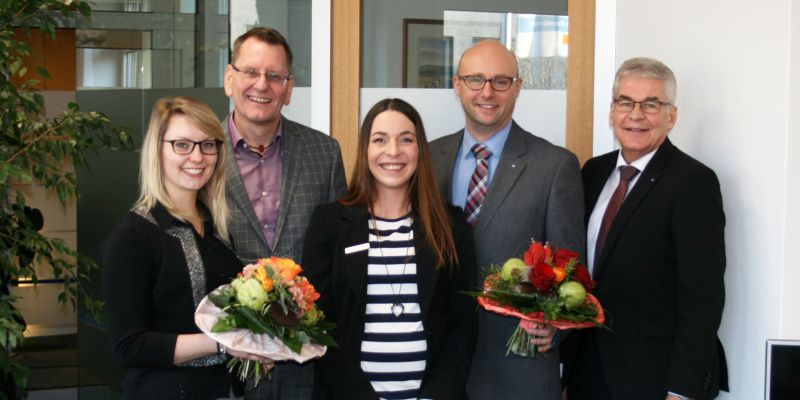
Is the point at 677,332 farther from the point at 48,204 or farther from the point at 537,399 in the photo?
the point at 48,204

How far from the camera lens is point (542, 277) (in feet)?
9.25

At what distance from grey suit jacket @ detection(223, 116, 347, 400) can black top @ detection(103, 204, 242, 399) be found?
0.46 m

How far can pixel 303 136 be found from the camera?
3.42 m

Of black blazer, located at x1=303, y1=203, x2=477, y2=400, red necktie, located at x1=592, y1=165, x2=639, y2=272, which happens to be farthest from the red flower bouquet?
red necktie, located at x1=592, y1=165, x2=639, y2=272

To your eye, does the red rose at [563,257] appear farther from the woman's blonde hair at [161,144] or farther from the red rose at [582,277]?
the woman's blonde hair at [161,144]

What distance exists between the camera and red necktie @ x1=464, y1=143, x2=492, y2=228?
338cm

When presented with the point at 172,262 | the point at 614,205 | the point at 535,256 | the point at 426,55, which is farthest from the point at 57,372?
the point at 535,256

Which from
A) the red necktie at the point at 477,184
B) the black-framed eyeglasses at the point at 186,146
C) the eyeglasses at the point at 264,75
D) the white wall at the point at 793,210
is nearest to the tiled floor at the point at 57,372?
the eyeglasses at the point at 264,75

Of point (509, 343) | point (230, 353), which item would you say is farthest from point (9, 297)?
point (509, 343)

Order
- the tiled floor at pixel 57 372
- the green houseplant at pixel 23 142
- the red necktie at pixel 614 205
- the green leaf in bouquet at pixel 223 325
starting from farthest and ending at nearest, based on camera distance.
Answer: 1. the tiled floor at pixel 57 372
2. the green houseplant at pixel 23 142
3. the red necktie at pixel 614 205
4. the green leaf in bouquet at pixel 223 325

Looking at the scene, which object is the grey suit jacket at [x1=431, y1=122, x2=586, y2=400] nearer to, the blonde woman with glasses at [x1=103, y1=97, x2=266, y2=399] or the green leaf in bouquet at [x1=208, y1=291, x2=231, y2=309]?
the blonde woman with glasses at [x1=103, y1=97, x2=266, y2=399]

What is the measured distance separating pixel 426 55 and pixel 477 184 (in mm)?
1222

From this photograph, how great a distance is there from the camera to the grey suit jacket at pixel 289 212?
10.6 ft

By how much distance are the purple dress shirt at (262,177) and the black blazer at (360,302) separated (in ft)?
0.90
